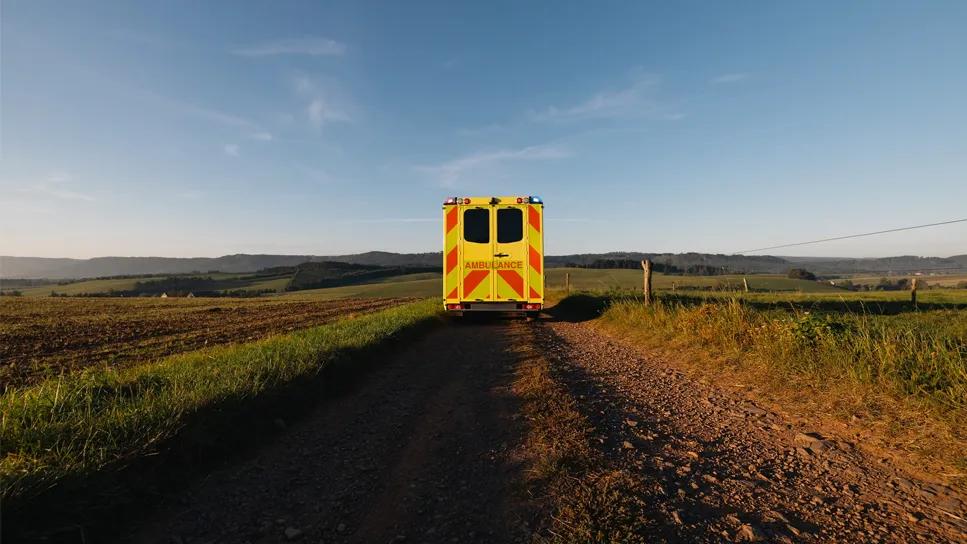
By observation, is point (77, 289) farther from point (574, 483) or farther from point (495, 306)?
point (574, 483)

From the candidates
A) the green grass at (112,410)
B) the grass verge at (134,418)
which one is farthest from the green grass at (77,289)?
the grass verge at (134,418)

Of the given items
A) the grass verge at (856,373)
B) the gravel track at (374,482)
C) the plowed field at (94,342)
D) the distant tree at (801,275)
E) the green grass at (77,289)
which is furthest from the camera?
the green grass at (77,289)

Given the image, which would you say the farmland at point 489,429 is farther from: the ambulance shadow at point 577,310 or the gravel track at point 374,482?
the ambulance shadow at point 577,310

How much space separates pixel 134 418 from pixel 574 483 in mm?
3326

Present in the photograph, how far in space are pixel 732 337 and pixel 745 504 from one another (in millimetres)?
5651

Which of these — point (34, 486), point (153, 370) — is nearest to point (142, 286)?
point (153, 370)

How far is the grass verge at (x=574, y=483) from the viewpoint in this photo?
2426 millimetres

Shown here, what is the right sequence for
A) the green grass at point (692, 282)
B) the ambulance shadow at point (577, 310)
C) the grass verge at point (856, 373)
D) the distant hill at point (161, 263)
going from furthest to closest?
the distant hill at point (161, 263) < the green grass at point (692, 282) < the ambulance shadow at point (577, 310) < the grass verge at point (856, 373)

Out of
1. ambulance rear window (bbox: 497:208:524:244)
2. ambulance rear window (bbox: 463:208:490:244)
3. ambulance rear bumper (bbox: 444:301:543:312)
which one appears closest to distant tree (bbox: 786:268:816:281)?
ambulance rear bumper (bbox: 444:301:543:312)

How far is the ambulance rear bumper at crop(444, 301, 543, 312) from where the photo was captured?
1299 centimetres

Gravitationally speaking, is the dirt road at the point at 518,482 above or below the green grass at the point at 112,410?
below

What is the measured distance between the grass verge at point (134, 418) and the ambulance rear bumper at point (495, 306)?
22.9 ft

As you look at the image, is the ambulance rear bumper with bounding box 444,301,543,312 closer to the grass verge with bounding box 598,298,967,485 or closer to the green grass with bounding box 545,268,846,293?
the grass verge with bounding box 598,298,967,485

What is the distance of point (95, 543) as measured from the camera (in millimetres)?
2484
